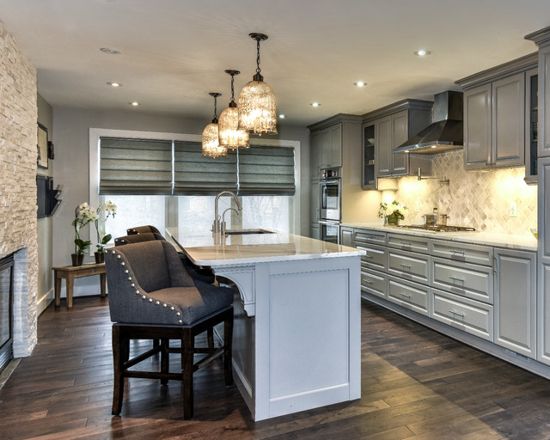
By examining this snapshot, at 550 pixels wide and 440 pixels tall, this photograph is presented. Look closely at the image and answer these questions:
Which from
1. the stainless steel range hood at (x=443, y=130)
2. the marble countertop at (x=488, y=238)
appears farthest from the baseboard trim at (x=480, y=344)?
the stainless steel range hood at (x=443, y=130)

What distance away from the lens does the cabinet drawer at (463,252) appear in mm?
3361

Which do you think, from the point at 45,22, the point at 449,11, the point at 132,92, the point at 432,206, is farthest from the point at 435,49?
the point at 132,92

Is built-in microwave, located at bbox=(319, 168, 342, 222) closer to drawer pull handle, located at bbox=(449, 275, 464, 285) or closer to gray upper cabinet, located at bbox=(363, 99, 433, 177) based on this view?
gray upper cabinet, located at bbox=(363, 99, 433, 177)

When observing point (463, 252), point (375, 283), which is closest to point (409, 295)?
point (375, 283)

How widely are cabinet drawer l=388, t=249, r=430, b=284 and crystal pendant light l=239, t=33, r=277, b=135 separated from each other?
7.18 feet

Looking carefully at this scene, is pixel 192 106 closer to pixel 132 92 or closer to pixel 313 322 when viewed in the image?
pixel 132 92

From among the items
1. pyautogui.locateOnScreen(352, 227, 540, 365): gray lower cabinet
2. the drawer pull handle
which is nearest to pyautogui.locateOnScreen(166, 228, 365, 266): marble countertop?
pyautogui.locateOnScreen(352, 227, 540, 365): gray lower cabinet

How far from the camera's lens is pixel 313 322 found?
8.07ft

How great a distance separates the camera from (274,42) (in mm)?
3072

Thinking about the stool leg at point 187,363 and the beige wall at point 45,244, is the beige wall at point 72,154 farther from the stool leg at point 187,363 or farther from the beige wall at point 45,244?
the stool leg at point 187,363

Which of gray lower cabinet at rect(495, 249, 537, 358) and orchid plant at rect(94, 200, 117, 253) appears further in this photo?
orchid plant at rect(94, 200, 117, 253)

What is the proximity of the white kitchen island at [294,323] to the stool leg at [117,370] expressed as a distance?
60 cm

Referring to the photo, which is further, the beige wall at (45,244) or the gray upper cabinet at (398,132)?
the gray upper cabinet at (398,132)

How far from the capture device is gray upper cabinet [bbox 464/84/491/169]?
376 centimetres
